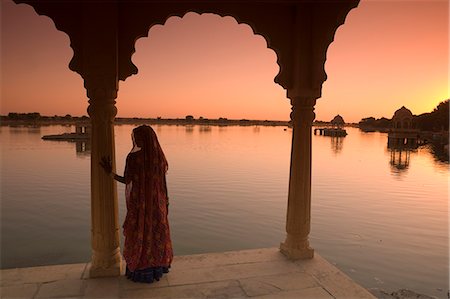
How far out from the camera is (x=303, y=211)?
13.1 feet

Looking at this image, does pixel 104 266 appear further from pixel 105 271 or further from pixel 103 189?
pixel 103 189

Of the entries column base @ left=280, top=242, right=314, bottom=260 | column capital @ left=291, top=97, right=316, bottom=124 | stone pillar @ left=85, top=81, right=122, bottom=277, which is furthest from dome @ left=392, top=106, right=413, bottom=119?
stone pillar @ left=85, top=81, right=122, bottom=277

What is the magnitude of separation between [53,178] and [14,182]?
145cm

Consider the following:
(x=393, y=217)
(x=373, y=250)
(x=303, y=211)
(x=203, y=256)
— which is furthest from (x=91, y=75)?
(x=393, y=217)

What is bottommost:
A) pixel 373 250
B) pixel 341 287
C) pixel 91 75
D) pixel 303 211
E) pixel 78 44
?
pixel 373 250

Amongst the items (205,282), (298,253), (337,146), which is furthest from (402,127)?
(205,282)

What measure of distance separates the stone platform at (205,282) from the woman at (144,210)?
7.0 inches

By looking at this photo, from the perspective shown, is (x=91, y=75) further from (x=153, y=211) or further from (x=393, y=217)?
(x=393, y=217)

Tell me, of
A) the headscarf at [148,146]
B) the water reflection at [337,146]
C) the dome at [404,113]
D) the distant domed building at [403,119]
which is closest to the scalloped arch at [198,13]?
the headscarf at [148,146]

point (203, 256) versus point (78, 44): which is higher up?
point (78, 44)

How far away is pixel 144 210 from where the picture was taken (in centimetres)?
325

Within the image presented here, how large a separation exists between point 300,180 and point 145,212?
5.70ft

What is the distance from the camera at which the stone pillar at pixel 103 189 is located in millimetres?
3311

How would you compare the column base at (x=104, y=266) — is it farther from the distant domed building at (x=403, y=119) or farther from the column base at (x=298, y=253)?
the distant domed building at (x=403, y=119)
